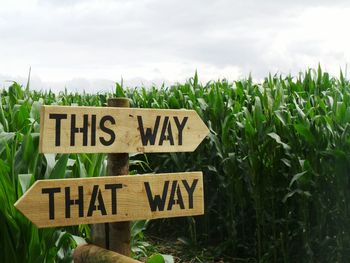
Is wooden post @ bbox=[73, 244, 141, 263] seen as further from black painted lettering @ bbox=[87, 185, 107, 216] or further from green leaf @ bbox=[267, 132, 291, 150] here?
green leaf @ bbox=[267, 132, 291, 150]

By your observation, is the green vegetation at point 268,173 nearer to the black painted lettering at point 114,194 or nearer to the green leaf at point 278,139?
the green leaf at point 278,139

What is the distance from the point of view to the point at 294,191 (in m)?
3.69

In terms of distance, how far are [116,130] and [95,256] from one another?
580mm

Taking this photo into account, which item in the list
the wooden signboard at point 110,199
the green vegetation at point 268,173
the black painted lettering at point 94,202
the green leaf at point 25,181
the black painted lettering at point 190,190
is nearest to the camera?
the wooden signboard at point 110,199

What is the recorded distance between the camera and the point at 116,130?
2.43m

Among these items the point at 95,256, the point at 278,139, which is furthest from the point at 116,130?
the point at 278,139

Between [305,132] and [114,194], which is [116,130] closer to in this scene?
[114,194]

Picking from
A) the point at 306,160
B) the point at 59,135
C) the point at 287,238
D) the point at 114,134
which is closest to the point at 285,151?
the point at 306,160

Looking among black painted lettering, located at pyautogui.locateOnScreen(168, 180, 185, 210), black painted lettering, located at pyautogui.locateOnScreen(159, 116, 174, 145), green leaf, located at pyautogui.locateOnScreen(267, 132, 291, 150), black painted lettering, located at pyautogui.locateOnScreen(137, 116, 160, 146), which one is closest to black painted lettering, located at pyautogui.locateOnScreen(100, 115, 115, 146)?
black painted lettering, located at pyautogui.locateOnScreen(137, 116, 160, 146)

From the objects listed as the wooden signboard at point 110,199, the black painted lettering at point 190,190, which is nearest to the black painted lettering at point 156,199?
the wooden signboard at point 110,199

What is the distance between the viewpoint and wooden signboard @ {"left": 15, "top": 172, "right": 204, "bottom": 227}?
2.22 metres

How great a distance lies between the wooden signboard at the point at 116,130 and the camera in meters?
2.28

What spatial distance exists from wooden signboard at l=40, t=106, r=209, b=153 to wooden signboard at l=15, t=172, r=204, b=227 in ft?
0.46

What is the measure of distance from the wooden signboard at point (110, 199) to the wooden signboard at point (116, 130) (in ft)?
0.46
